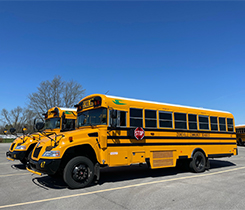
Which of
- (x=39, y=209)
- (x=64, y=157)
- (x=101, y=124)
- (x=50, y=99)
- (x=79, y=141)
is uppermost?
(x=50, y=99)

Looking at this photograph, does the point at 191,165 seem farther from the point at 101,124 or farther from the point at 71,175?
the point at 71,175

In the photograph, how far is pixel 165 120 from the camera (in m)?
8.01

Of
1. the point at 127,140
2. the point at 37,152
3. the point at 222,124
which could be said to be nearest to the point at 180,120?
the point at 127,140

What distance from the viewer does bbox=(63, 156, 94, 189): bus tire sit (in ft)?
18.6

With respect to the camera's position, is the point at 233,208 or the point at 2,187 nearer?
the point at 233,208

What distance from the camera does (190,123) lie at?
347 inches

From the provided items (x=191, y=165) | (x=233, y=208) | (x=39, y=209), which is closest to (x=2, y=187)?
(x=39, y=209)

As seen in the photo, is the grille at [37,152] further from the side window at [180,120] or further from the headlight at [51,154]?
the side window at [180,120]

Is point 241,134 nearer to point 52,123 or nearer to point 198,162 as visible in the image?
point 198,162

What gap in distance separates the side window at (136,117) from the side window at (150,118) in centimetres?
22

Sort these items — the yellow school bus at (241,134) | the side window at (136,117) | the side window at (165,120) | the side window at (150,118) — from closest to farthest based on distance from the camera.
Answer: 1. the side window at (136,117)
2. the side window at (150,118)
3. the side window at (165,120)
4. the yellow school bus at (241,134)

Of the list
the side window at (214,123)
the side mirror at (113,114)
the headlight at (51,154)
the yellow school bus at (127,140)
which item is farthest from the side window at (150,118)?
the side window at (214,123)

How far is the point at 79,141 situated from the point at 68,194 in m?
1.38

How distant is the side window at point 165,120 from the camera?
7.88 meters
